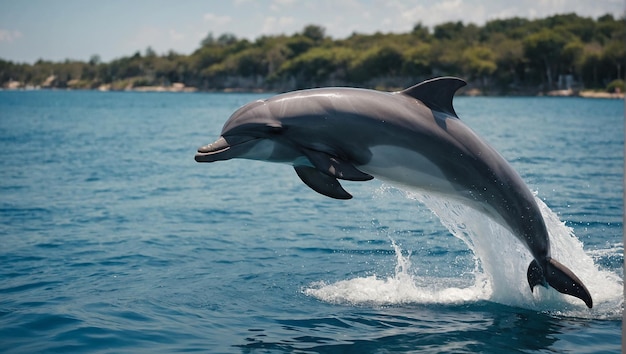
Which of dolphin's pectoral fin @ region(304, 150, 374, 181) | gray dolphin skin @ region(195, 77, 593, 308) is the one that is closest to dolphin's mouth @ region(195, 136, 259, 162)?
gray dolphin skin @ region(195, 77, 593, 308)

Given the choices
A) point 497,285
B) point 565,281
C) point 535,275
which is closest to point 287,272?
point 497,285

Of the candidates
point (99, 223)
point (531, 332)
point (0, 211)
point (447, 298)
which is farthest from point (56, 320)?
point (0, 211)

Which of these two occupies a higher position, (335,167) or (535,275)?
(335,167)

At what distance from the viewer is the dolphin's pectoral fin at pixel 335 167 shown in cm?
687

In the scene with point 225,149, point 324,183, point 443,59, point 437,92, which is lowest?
point 324,183

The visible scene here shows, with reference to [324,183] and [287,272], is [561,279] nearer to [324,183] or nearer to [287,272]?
[324,183]

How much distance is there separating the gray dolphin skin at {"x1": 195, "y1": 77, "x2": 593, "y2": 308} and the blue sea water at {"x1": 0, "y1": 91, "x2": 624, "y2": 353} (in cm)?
132

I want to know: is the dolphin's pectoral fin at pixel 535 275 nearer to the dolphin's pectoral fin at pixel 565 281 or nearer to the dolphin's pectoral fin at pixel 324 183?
the dolphin's pectoral fin at pixel 565 281

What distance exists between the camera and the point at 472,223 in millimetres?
9422

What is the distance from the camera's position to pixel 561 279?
26.7 ft

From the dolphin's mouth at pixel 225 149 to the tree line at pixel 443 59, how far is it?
298 ft

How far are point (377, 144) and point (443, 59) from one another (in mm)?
126602

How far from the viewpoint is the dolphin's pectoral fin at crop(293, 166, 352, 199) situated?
7195 millimetres

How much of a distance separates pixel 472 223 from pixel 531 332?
5.70 feet
